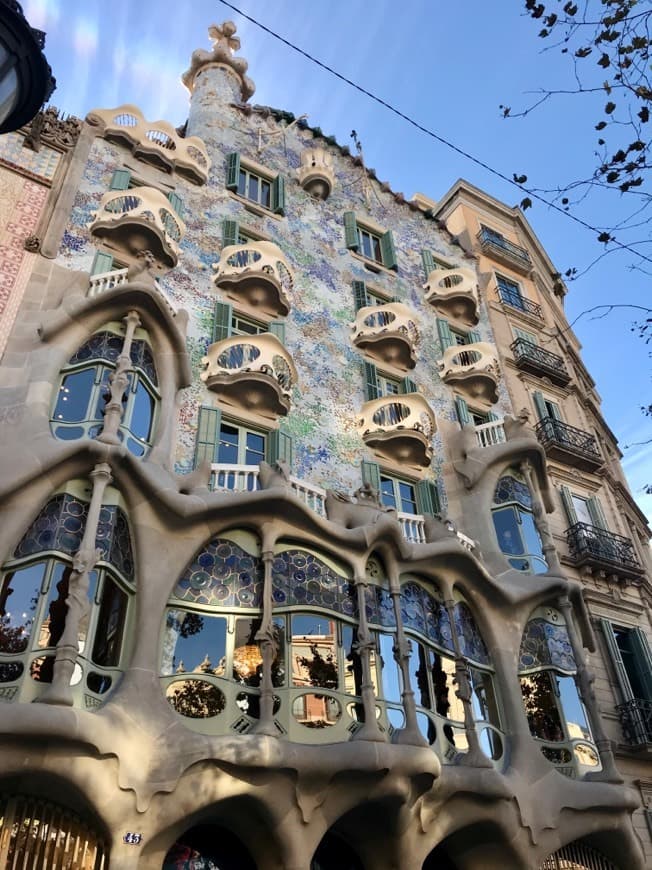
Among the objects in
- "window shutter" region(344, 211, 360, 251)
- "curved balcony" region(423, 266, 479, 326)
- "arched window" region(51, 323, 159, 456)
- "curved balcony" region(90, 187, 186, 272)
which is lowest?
"arched window" region(51, 323, 159, 456)

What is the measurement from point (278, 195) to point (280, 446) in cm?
928

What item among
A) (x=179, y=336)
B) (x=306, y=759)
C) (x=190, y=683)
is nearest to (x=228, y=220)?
(x=179, y=336)

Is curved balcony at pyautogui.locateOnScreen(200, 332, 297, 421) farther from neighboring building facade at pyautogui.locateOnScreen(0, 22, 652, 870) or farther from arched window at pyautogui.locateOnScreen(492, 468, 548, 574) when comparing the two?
arched window at pyautogui.locateOnScreen(492, 468, 548, 574)

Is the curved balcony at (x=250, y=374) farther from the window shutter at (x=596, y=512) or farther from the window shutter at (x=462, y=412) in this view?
the window shutter at (x=596, y=512)

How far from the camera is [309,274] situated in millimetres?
20047

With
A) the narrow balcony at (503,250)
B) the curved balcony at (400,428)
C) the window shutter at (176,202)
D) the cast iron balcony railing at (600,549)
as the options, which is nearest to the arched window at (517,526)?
the curved balcony at (400,428)

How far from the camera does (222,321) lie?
650 inches

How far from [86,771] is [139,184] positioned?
13998mm

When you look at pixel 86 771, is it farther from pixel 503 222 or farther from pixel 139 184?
pixel 503 222

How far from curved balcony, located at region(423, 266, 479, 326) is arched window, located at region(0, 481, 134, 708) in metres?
14.5

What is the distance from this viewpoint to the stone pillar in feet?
29.5

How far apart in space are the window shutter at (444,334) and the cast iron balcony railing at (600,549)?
644 cm

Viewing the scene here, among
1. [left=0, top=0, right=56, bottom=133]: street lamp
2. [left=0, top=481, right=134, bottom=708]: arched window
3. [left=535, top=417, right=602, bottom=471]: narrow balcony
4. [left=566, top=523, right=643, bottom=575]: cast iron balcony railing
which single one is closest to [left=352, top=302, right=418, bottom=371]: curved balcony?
[left=535, top=417, right=602, bottom=471]: narrow balcony

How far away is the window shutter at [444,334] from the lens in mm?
21703
